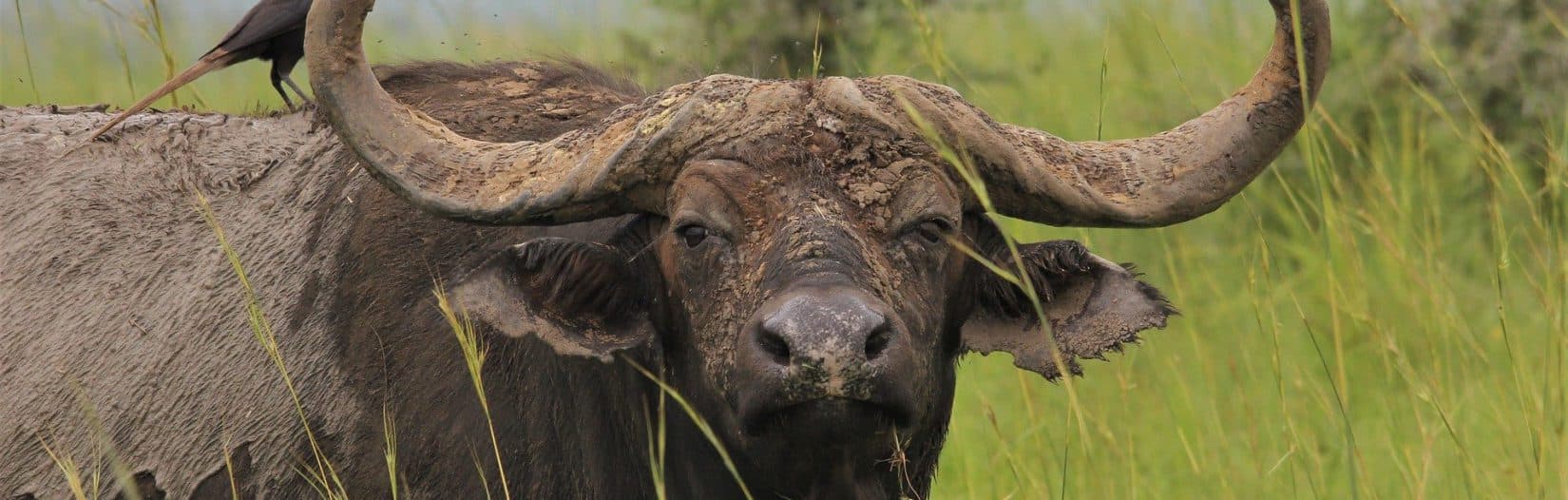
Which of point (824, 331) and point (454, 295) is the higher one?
point (824, 331)

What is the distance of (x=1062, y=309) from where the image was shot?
3.94 m

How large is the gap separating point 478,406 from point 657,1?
18.7ft

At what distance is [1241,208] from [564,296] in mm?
6823

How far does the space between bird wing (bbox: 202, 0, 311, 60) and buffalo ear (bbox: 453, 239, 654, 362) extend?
A: 1885 mm

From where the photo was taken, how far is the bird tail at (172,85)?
447cm

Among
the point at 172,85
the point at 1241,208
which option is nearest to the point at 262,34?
the point at 172,85

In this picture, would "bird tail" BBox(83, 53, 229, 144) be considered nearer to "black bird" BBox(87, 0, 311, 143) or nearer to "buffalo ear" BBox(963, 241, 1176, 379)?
"black bird" BBox(87, 0, 311, 143)

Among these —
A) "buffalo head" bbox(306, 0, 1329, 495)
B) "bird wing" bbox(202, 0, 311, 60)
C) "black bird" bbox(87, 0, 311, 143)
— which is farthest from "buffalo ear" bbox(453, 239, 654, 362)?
"bird wing" bbox(202, 0, 311, 60)

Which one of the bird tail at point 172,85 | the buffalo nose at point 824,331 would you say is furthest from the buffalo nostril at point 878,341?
the bird tail at point 172,85

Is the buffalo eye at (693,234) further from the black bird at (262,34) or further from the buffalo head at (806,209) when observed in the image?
the black bird at (262,34)

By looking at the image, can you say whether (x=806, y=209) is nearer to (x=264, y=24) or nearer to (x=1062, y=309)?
(x=1062, y=309)

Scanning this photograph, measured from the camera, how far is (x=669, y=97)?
378 cm

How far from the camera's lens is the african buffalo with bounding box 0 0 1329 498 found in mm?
3525

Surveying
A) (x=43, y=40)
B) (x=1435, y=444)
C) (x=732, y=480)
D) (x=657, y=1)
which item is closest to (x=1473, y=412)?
(x=1435, y=444)
